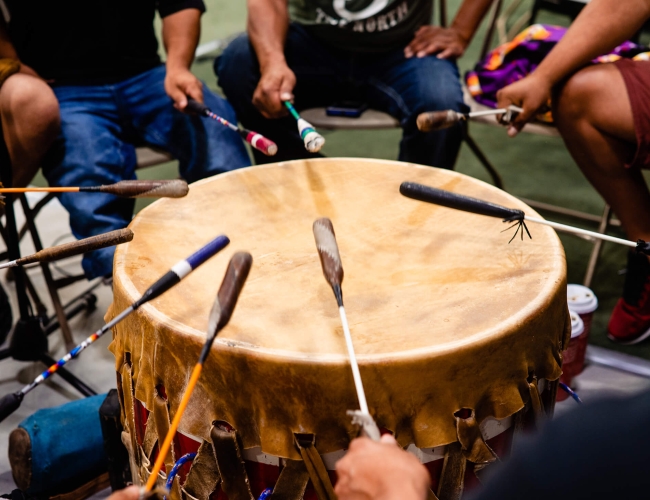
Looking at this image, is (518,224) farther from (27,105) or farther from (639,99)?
(27,105)

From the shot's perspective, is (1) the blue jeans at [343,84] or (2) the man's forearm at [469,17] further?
(2) the man's forearm at [469,17]

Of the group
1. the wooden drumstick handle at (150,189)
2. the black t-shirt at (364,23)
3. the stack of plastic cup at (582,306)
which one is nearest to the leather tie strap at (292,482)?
the wooden drumstick handle at (150,189)

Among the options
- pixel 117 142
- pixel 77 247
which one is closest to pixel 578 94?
pixel 117 142

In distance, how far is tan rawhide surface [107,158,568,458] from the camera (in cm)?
84

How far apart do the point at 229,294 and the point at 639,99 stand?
1.20 meters

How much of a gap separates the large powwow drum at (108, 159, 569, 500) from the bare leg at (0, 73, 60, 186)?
61 cm

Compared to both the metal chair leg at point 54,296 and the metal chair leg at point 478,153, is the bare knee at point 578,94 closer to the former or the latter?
the metal chair leg at point 478,153

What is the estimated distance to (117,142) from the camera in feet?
5.61

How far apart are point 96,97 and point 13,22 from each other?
0.99 ft

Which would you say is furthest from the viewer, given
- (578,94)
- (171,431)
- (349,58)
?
(349,58)

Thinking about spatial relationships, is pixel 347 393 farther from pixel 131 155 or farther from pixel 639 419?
pixel 131 155

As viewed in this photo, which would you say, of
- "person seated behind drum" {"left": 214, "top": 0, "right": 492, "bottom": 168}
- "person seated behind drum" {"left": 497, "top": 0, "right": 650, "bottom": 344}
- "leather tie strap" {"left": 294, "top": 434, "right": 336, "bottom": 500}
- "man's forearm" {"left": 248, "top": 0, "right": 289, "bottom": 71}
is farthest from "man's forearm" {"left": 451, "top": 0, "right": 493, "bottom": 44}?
"leather tie strap" {"left": 294, "top": 434, "right": 336, "bottom": 500}

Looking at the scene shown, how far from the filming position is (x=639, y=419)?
497 mm

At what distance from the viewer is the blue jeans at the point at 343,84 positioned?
1877mm
